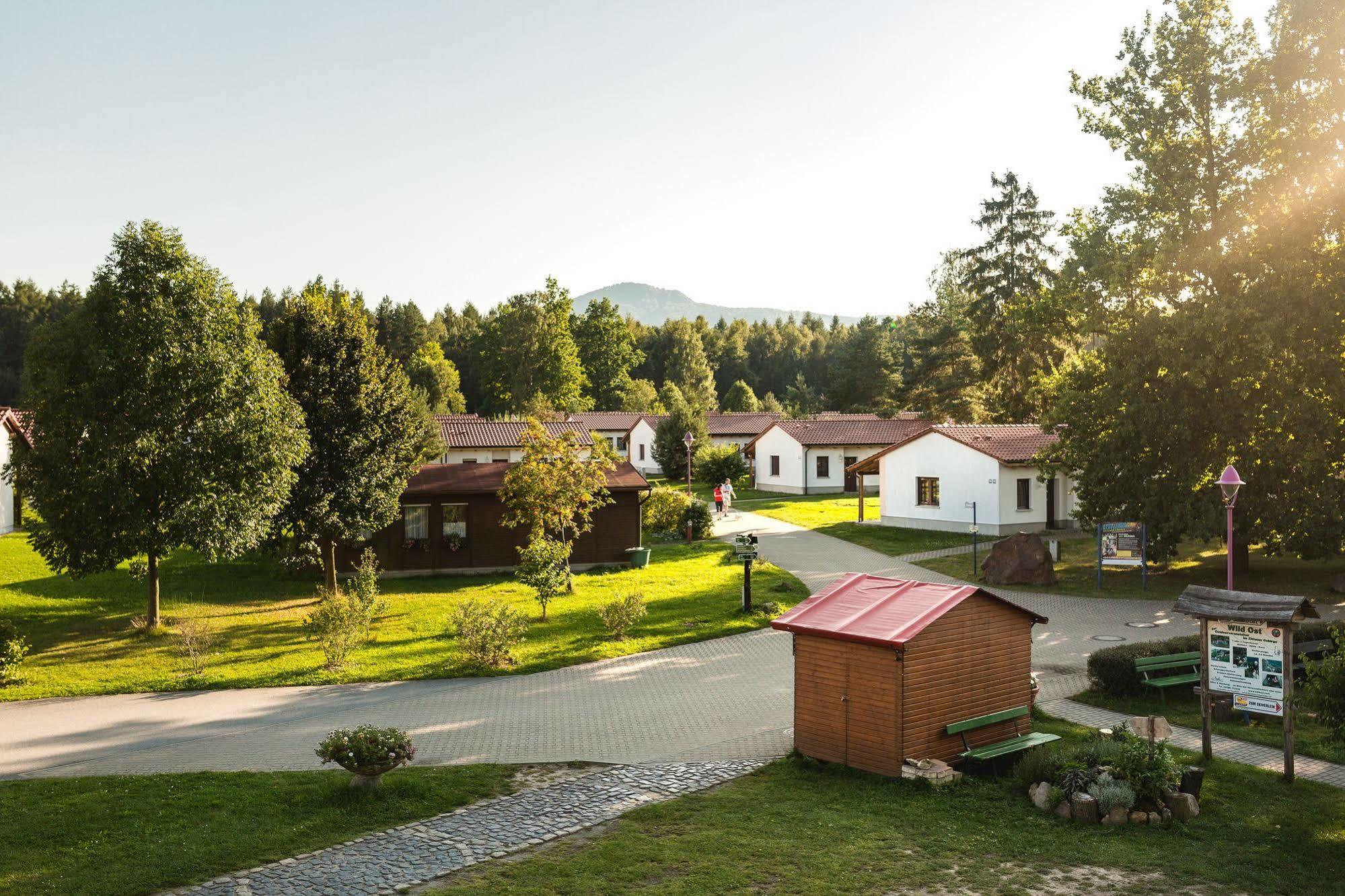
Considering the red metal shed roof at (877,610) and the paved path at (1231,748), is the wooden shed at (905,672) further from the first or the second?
the paved path at (1231,748)

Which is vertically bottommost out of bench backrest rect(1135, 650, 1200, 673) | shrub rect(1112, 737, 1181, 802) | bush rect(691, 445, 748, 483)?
shrub rect(1112, 737, 1181, 802)

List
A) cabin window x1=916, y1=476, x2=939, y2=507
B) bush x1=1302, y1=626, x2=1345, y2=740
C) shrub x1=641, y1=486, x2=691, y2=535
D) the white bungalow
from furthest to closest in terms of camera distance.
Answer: cabin window x1=916, y1=476, x2=939, y2=507, shrub x1=641, y1=486, x2=691, y2=535, the white bungalow, bush x1=1302, y1=626, x2=1345, y2=740

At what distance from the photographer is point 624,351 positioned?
8794 cm

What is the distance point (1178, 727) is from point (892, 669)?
5367 millimetres

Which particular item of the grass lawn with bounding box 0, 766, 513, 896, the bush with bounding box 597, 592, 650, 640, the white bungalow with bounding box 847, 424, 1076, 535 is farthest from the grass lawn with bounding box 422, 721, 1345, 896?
the white bungalow with bounding box 847, 424, 1076, 535

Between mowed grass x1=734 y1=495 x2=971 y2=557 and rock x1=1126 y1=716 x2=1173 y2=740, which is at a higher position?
mowed grass x1=734 y1=495 x2=971 y2=557

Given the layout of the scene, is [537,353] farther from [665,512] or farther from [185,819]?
[185,819]

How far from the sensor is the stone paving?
26.9 feet

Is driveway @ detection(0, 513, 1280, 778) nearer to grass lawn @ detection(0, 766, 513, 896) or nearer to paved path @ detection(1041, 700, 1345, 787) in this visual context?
grass lawn @ detection(0, 766, 513, 896)

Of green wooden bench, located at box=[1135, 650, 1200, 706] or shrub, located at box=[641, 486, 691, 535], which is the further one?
shrub, located at box=[641, 486, 691, 535]

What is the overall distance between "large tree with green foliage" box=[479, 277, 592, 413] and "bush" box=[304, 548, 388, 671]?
175ft

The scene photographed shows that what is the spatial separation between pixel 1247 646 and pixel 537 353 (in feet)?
217

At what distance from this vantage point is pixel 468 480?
2859 centimetres

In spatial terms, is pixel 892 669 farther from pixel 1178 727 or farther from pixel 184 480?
pixel 184 480
